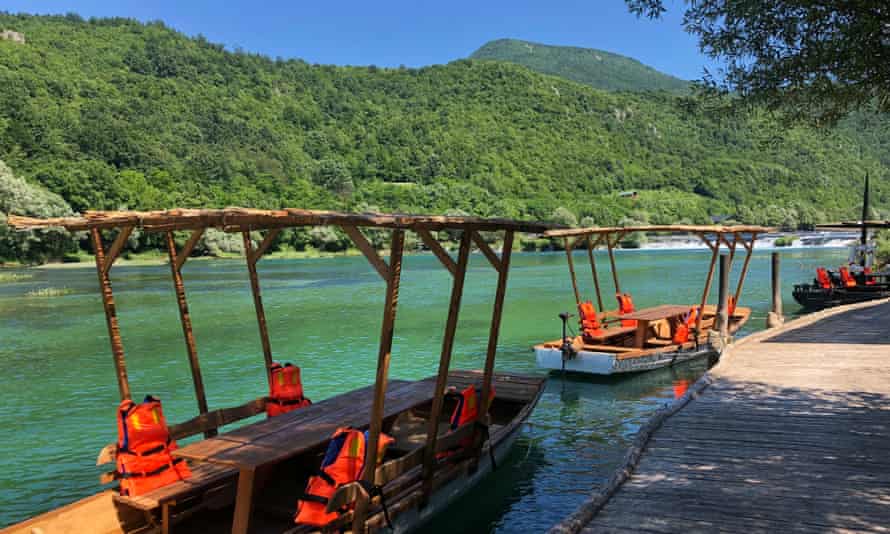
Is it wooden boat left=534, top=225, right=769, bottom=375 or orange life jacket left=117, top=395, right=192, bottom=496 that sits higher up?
orange life jacket left=117, top=395, right=192, bottom=496

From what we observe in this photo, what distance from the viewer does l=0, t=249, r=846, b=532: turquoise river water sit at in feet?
31.9

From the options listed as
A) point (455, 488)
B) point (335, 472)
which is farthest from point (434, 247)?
point (455, 488)

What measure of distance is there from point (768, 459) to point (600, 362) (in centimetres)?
871

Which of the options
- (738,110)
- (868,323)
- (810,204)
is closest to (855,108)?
(738,110)

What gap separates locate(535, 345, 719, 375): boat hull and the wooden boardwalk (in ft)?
13.1

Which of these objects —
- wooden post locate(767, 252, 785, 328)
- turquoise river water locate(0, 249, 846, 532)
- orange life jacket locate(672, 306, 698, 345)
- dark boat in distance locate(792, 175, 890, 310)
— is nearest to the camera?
turquoise river water locate(0, 249, 846, 532)

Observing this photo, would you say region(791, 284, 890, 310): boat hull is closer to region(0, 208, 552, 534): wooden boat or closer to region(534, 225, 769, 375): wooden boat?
region(534, 225, 769, 375): wooden boat

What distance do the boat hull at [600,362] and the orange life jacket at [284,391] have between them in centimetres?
812

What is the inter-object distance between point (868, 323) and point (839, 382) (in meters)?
8.07

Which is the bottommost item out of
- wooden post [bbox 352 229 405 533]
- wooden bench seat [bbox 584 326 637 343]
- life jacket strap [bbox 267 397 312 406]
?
wooden bench seat [bbox 584 326 637 343]

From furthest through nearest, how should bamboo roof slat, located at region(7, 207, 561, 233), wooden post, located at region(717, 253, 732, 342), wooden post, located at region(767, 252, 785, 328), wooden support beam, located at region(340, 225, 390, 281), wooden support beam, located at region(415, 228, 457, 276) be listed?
wooden post, located at region(767, 252, 785, 328)
wooden post, located at region(717, 253, 732, 342)
wooden support beam, located at region(415, 228, 457, 276)
wooden support beam, located at region(340, 225, 390, 281)
bamboo roof slat, located at region(7, 207, 561, 233)

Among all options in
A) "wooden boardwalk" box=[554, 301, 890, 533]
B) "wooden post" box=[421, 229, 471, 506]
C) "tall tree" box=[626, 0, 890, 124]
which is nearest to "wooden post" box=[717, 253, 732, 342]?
"wooden boardwalk" box=[554, 301, 890, 533]

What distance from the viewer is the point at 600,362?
50.1ft

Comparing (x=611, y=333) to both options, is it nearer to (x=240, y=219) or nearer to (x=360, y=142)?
(x=240, y=219)
